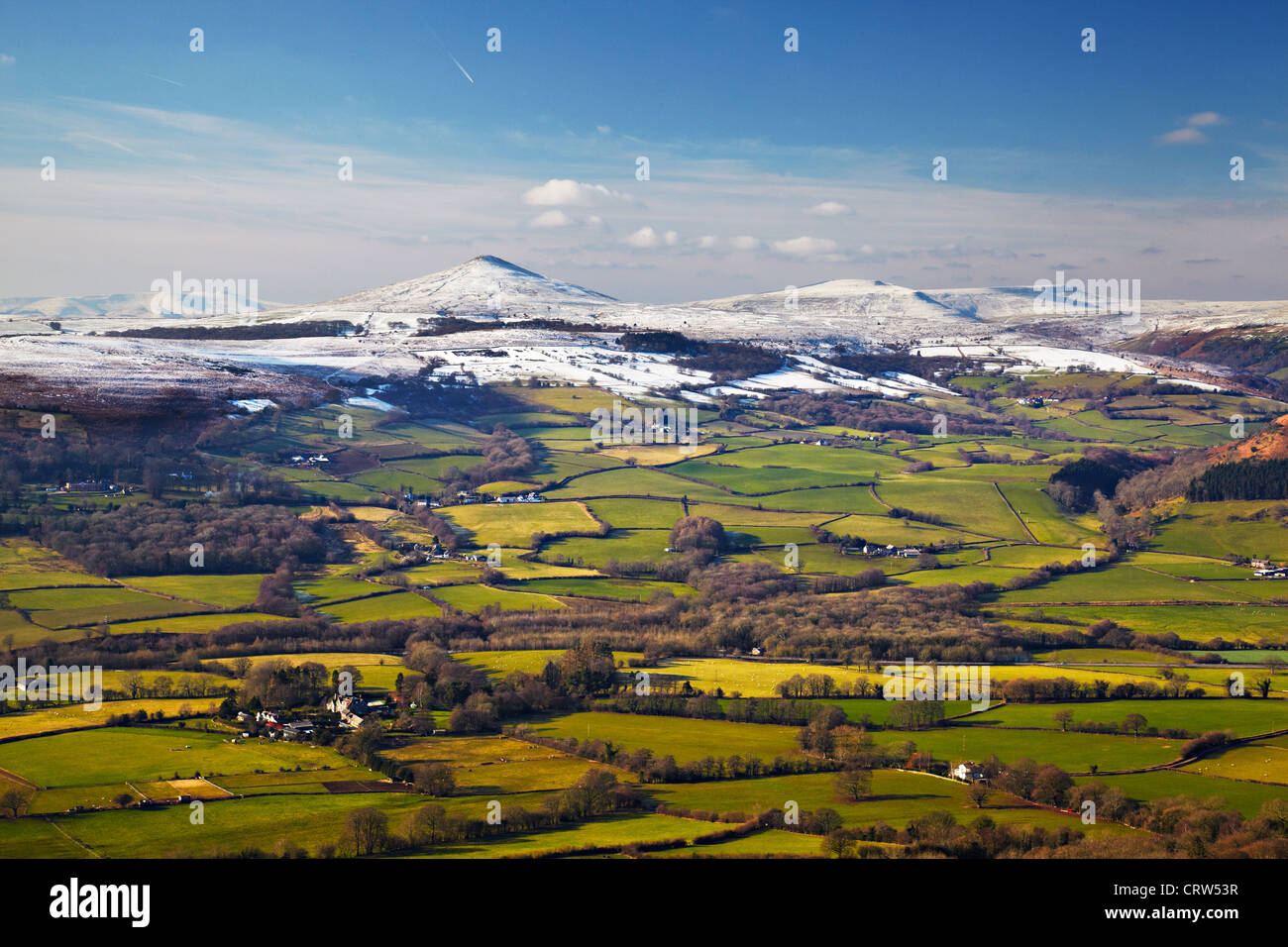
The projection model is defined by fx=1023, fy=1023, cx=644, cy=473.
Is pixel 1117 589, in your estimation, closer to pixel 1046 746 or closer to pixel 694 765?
pixel 1046 746

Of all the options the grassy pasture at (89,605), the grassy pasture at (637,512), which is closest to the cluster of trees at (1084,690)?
the grassy pasture at (637,512)

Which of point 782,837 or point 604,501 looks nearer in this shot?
point 782,837

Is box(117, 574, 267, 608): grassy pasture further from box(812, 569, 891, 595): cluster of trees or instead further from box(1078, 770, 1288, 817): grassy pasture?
box(1078, 770, 1288, 817): grassy pasture

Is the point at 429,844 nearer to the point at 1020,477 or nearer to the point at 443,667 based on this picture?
the point at 443,667

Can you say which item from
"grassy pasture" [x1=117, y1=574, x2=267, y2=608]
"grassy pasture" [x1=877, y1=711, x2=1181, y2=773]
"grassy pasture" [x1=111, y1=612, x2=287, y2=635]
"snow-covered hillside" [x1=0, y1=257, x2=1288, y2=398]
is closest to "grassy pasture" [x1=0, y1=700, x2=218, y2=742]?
"grassy pasture" [x1=111, y1=612, x2=287, y2=635]

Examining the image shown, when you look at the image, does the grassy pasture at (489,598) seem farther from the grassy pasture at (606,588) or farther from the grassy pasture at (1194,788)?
the grassy pasture at (1194,788)

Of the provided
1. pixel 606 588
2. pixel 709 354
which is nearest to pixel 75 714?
pixel 606 588

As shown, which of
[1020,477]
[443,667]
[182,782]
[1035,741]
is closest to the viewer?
[182,782]

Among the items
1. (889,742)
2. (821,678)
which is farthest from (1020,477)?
(889,742)
